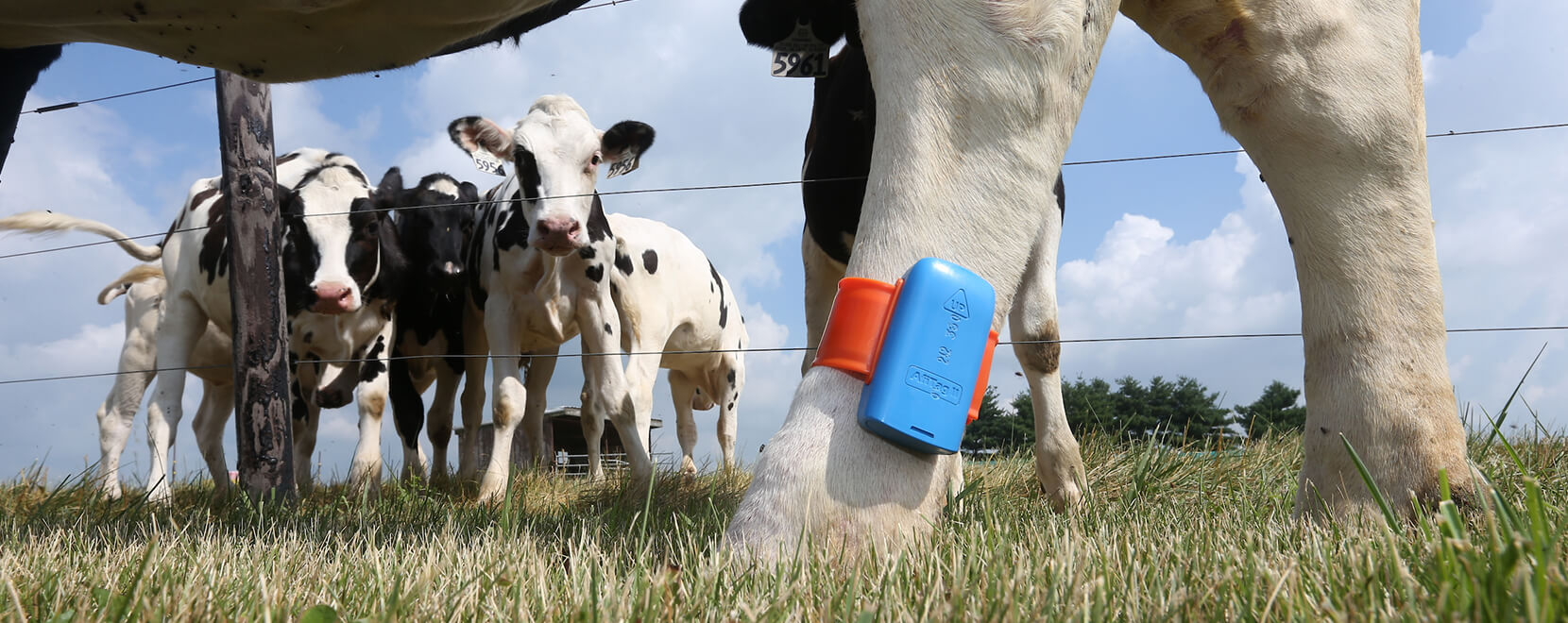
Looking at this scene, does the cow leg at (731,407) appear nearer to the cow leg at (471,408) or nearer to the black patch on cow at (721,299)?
the black patch on cow at (721,299)

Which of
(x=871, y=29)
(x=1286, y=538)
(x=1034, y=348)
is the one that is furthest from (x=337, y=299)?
(x=1286, y=538)

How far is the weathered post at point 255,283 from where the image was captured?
445 cm

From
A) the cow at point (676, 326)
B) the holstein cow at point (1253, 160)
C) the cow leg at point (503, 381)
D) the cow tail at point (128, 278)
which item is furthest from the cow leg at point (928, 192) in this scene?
the cow tail at point (128, 278)

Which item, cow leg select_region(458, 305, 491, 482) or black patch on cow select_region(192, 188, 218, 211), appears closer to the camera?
black patch on cow select_region(192, 188, 218, 211)

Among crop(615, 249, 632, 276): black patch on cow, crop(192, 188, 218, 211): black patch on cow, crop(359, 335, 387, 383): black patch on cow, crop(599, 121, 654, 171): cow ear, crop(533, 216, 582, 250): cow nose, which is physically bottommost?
crop(359, 335, 387, 383): black patch on cow

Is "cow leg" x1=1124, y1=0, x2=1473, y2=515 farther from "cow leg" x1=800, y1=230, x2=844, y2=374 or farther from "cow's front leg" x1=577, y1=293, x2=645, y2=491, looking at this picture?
"cow's front leg" x1=577, y1=293, x2=645, y2=491

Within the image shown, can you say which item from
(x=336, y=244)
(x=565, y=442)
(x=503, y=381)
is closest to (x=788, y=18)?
(x=503, y=381)

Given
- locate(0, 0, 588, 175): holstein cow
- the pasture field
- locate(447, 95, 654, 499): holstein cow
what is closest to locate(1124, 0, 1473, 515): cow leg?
the pasture field

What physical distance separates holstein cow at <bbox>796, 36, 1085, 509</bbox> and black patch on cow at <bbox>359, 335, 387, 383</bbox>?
3.77 meters

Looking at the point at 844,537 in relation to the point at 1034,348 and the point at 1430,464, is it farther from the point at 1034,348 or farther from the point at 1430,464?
the point at 1034,348

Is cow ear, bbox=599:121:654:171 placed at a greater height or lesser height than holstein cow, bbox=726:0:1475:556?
greater

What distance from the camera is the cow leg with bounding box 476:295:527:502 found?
5945mm

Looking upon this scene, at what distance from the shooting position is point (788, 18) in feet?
10.6

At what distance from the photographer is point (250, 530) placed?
2566 mm
